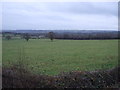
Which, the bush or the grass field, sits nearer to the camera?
the bush

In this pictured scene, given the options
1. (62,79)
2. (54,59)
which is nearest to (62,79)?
(62,79)

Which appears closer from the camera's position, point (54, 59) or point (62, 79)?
point (62, 79)

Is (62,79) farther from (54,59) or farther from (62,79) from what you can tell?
(54,59)

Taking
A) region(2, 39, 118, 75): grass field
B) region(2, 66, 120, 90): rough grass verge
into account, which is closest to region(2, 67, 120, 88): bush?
region(2, 66, 120, 90): rough grass verge

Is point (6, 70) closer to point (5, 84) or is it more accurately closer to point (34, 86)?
point (5, 84)

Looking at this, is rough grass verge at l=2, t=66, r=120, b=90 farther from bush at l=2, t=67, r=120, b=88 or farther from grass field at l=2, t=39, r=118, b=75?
grass field at l=2, t=39, r=118, b=75

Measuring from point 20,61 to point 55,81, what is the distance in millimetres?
1674

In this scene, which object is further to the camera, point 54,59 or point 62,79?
point 54,59

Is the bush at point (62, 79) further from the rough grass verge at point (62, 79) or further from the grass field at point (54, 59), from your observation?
the grass field at point (54, 59)

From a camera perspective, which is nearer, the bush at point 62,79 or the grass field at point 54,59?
the bush at point 62,79

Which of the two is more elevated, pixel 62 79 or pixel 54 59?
pixel 62 79

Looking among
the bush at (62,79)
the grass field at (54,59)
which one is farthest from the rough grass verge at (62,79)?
the grass field at (54,59)

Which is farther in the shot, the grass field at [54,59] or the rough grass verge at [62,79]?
the grass field at [54,59]

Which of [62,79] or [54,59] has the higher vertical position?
[62,79]
